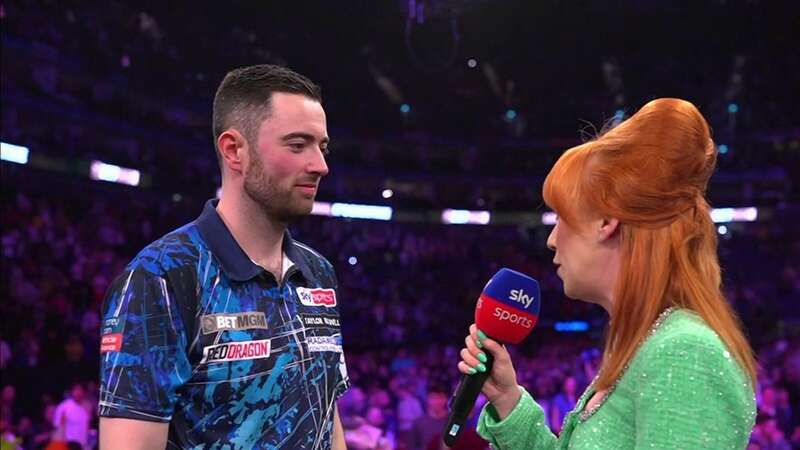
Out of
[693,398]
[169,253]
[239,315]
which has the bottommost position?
[693,398]

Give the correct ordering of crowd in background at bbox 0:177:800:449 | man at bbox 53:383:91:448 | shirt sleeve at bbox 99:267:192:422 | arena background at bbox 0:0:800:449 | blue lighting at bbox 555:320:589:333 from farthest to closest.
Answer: blue lighting at bbox 555:320:589:333 < arena background at bbox 0:0:800:449 < crowd in background at bbox 0:177:800:449 < man at bbox 53:383:91:448 < shirt sleeve at bbox 99:267:192:422

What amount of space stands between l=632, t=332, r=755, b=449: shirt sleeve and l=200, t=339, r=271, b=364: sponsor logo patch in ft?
3.05

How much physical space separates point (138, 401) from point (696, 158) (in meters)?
1.22

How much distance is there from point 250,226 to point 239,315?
0.83 feet

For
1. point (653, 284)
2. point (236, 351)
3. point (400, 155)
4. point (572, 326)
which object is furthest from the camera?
point (400, 155)

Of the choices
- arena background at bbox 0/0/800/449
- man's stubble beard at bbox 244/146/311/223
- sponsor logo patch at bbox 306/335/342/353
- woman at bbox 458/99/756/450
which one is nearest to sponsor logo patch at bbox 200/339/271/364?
sponsor logo patch at bbox 306/335/342/353

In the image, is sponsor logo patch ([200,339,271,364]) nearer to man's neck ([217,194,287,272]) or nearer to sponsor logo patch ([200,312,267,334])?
sponsor logo patch ([200,312,267,334])

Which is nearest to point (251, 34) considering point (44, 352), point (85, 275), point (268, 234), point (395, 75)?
point (395, 75)

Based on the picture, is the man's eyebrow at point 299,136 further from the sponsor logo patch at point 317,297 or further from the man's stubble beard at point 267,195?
the sponsor logo patch at point 317,297

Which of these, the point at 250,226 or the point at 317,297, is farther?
the point at 317,297

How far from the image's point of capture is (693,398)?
1.17 m

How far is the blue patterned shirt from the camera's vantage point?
166 centimetres

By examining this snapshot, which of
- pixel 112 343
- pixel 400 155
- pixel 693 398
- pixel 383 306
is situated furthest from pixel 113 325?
pixel 400 155

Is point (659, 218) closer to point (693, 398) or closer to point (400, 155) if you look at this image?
point (693, 398)
